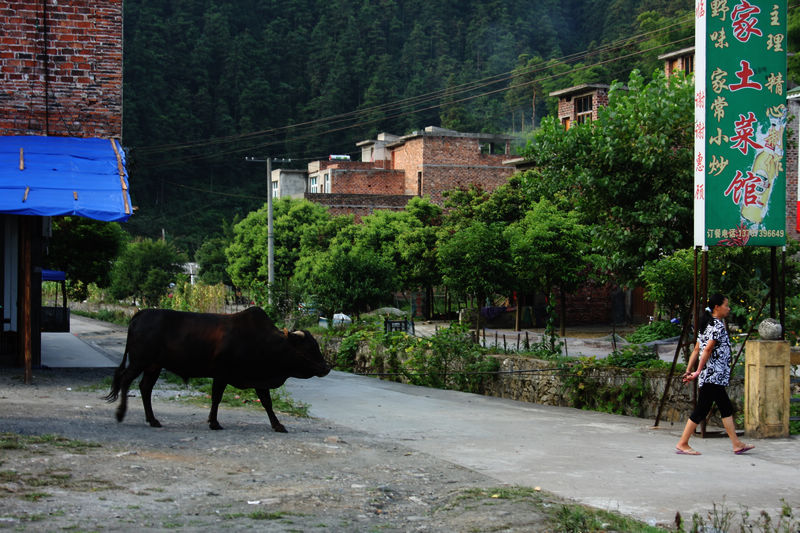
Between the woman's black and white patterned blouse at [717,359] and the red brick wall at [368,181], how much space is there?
56.9m

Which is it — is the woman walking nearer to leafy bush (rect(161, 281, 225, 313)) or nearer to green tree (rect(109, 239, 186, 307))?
leafy bush (rect(161, 281, 225, 313))

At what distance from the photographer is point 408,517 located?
6.74m

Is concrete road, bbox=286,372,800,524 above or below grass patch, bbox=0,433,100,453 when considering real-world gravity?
below

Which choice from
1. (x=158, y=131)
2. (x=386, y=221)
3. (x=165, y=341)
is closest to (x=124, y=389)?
(x=165, y=341)

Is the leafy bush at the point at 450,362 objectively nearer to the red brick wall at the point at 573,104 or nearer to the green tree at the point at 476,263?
the green tree at the point at 476,263

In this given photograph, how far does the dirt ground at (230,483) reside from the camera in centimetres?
625

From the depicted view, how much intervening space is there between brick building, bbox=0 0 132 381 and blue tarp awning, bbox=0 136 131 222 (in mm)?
47

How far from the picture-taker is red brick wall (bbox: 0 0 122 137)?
1625 centimetres

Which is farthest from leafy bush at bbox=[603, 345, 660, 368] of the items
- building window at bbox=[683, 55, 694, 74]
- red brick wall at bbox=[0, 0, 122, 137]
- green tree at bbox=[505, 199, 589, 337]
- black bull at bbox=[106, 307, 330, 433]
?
building window at bbox=[683, 55, 694, 74]

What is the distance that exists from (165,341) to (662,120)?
16466 millimetres

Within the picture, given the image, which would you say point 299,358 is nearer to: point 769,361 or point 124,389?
point 124,389

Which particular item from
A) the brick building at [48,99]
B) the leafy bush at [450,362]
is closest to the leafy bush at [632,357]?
the leafy bush at [450,362]

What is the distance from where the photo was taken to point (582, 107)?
46125mm

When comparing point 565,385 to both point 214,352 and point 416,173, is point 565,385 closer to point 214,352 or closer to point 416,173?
point 214,352
